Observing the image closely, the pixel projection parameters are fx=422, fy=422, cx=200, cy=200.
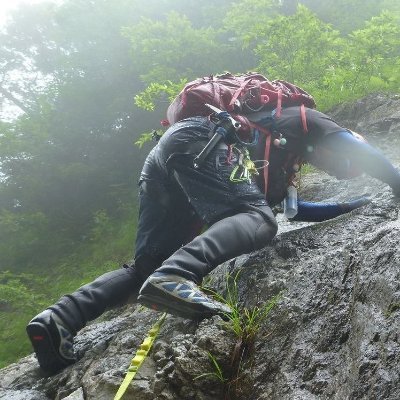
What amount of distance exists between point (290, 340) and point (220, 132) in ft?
4.65

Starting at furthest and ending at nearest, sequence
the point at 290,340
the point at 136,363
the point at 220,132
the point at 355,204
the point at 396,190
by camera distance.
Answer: the point at 355,204, the point at 396,190, the point at 220,132, the point at 136,363, the point at 290,340

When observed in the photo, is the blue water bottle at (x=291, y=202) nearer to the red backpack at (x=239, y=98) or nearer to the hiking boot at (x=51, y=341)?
the red backpack at (x=239, y=98)

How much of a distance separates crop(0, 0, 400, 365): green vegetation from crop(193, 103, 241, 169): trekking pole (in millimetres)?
3474

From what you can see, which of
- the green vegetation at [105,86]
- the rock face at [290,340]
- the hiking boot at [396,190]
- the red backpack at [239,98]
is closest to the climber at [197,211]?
the hiking boot at [396,190]

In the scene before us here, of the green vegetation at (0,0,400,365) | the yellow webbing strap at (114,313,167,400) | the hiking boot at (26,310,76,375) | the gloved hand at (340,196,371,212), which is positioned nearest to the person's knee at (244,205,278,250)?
the yellow webbing strap at (114,313,167,400)

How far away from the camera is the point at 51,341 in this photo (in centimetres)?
294

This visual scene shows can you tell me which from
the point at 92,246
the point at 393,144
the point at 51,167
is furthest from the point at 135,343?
the point at 51,167

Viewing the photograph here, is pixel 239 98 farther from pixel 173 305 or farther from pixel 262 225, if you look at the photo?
pixel 173 305

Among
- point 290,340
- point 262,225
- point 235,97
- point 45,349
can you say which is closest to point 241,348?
point 290,340

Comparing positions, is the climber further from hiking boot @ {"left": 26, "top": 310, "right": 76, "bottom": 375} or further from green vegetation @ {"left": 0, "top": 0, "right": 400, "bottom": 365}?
green vegetation @ {"left": 0, "top": 0, "right": 400, "bottom": 365}

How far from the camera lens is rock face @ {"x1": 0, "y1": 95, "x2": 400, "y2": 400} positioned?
5.82 feet

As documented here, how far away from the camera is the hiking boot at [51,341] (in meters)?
2.83

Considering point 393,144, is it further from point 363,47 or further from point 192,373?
point 192,373

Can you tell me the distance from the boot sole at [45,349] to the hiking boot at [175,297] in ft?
2.98
